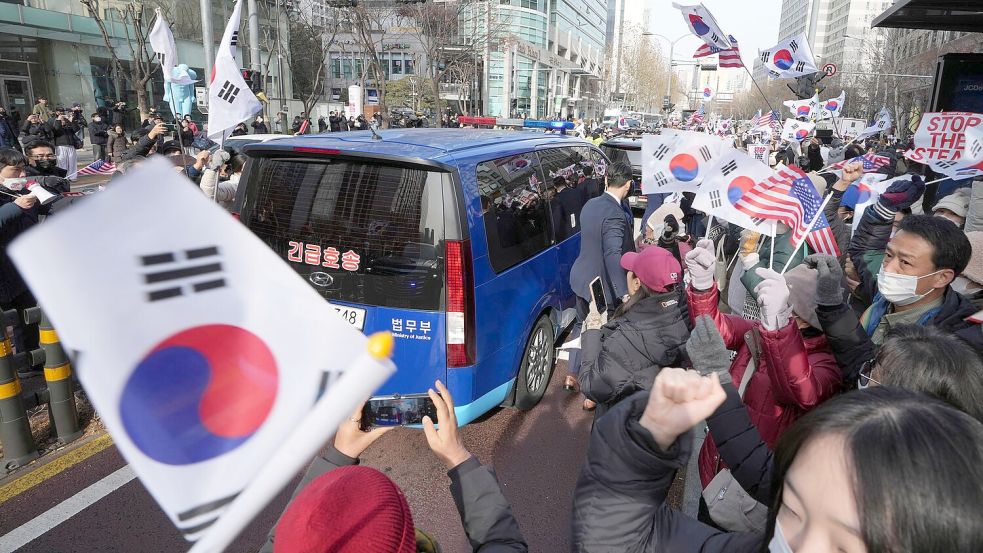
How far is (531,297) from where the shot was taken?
4.05 meters

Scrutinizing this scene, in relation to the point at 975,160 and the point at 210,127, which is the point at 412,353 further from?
the point at 975,160

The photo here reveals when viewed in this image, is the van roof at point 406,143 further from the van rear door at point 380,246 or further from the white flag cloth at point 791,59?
the white flag cloth at point 791,59

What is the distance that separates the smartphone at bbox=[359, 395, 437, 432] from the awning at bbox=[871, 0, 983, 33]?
711 cm

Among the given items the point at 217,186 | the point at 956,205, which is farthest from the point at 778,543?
the point at 217,186

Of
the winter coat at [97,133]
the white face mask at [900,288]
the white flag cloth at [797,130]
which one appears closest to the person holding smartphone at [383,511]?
the white face mask at [900,288]

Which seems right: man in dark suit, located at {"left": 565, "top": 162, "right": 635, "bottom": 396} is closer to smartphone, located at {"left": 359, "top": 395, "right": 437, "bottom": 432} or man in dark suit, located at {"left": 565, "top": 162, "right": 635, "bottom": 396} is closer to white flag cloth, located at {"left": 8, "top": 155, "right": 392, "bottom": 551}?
smartphone, located at {"left": 359, "top": 395, "right": 437, "bottom": 432}

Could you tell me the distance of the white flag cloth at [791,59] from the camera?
12.2 meters

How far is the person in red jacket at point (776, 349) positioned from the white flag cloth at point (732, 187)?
999mm

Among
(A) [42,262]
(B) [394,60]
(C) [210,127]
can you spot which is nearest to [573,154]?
(C) [210,127]

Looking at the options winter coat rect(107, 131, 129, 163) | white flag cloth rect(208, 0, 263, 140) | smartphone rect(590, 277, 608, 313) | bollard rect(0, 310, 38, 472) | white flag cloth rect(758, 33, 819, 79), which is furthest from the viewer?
winter coat rect(107, 131, 129, 163)

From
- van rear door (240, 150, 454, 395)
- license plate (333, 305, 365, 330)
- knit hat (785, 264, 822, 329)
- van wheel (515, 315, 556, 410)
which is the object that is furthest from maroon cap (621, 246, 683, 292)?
license plate (333, 305, 365, 330)

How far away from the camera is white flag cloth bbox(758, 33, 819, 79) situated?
12.2 metres

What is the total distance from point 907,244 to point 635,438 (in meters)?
2.10

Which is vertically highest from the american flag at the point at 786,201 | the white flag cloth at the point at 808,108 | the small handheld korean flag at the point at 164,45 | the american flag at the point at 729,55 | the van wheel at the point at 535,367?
the american flag at the point at 729,55
